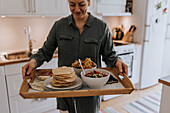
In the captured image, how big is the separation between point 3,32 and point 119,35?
2.11m

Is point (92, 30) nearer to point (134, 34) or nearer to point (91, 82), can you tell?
point (91, 82)

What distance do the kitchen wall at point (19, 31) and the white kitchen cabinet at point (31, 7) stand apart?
1.19 ft

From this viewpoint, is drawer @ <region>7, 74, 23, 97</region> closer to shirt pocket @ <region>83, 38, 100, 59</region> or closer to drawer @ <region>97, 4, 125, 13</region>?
shirt pocket @ <region>83, 38, 100, 59</region>

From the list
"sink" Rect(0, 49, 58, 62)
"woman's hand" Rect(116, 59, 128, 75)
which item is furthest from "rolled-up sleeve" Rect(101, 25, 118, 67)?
"sink" Rect(0, 49, 58, 62)

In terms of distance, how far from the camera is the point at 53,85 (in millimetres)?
844

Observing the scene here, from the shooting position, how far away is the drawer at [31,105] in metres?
1.96

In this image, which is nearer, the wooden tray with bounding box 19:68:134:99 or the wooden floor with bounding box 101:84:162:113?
the wooden tray with bounding box 19:68:134:99

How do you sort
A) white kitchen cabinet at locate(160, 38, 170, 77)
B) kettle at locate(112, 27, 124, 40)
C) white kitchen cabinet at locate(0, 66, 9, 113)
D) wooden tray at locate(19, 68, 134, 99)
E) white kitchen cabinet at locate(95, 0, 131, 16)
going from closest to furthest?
wooden tray at locate(19, 68, 134, 99) < white kitchen cabinet at locate(0, 66, 9, 113) < white kitchen cabinet at locate(95, 0, 131, 16) < kettle at locate(112, 27, 124, 40) < white kitchen cabinet at locate(160, 38, 170, 77)

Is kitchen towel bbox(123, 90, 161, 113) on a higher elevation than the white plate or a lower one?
lower

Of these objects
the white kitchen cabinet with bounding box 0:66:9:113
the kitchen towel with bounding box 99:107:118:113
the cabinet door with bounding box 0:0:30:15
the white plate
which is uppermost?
the cabinet door with bounding box 0:0:30:15

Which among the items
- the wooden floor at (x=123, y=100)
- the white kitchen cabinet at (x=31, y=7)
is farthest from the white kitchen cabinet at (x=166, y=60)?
the white kitchen cabinet at (x=31, y=7)

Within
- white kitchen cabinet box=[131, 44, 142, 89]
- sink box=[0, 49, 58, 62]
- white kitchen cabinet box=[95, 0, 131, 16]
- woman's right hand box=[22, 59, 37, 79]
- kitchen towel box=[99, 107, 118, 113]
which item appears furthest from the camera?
white kitchen cabinet box=[131, 44, 142, 89]

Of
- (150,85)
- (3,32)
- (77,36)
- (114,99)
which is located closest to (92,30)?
(77,36)

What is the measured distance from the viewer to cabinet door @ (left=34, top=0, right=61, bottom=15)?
6.58 feet
